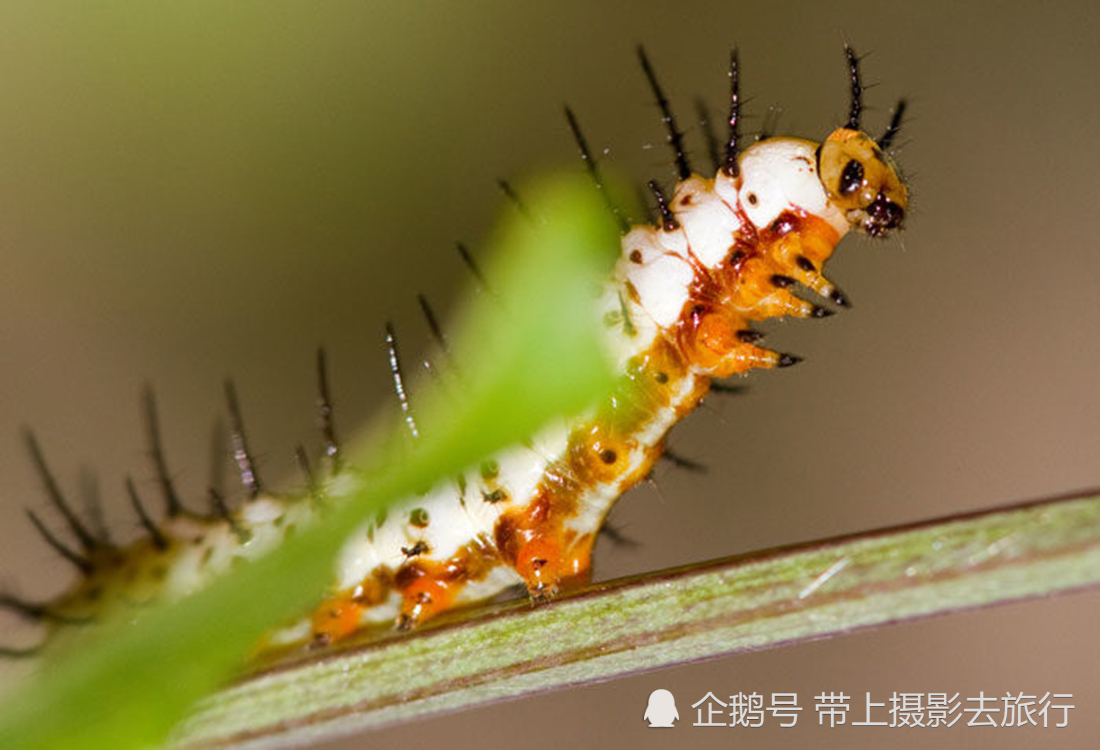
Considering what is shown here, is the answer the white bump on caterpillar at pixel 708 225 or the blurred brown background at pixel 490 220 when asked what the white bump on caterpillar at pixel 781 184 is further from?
the blurred brown background at pixel 490 220

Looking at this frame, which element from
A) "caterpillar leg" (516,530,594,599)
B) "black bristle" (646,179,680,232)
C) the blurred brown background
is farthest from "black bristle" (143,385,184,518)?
the blurred brown background

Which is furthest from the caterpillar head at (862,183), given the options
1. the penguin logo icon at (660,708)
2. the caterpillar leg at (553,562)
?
the penguin logo icon at (660,708)

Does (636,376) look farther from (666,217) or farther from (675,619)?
(675,619)

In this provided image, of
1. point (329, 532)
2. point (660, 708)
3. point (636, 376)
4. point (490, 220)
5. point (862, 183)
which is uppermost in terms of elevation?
point (490, 220)

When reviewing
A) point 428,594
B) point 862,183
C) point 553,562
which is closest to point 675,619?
point 553,562

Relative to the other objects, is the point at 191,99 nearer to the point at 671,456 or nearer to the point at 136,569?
the point at 136,569

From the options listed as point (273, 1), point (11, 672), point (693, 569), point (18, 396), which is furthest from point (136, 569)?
point (273, 1)

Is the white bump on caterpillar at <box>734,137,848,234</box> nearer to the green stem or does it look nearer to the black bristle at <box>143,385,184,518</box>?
the green stem
